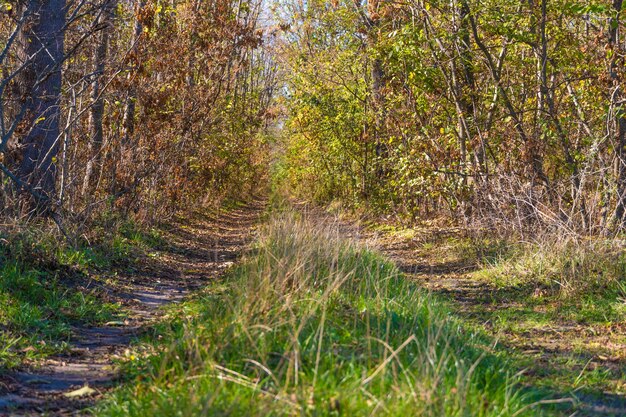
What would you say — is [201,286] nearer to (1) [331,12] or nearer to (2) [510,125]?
(2) [510,125]

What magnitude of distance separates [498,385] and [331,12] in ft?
49.4

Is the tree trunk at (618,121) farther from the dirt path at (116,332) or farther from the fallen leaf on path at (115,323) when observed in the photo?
the fallen leaf on path at (115,323)

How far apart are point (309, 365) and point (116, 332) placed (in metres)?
Result: 3.07

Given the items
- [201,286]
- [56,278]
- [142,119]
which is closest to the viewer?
[56,278]

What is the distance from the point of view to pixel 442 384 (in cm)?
385

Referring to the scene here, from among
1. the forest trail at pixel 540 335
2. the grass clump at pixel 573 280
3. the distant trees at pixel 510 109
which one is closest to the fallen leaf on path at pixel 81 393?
the forest trail at pixel 540 335

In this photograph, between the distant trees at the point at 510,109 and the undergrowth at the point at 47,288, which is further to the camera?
the distant trees at the point at 510,109

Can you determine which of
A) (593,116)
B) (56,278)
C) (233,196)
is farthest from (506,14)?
(233,196)

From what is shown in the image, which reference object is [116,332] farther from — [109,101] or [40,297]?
[109,101]

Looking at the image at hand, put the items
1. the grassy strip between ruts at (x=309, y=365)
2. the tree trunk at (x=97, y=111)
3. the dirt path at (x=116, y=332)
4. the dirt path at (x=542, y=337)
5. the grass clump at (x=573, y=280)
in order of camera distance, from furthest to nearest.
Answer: the tree trunk at (x=97, y=111) < the grass clump at (x=573, y=280) < the dirt path at (x=542, y=337) < the dirt path at (x=116, y=332) < the grassy strip between ruts at (x=309, y=365)

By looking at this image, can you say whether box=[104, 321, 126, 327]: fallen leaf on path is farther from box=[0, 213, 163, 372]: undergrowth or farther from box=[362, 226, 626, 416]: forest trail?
box=[362, 226, 626, 416]: forest trail

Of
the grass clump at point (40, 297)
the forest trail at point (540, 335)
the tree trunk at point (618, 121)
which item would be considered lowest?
the forest trail at point (540, 335)

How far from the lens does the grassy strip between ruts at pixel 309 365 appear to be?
361 centimetres

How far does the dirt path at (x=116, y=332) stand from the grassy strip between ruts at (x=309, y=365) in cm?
35
